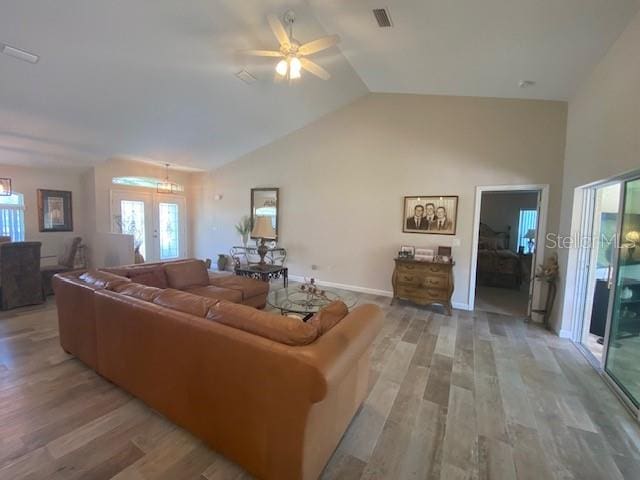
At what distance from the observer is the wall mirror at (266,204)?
6.61 meters

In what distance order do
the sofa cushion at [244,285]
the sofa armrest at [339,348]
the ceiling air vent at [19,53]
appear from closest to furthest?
the sofa armrest at [339,348], the ceiling air vent at [19,53], the sofa cushion at [244,285]

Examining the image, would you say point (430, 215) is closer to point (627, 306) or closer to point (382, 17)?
point (627, 306)

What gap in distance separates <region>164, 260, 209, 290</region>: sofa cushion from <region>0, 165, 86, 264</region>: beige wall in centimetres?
357

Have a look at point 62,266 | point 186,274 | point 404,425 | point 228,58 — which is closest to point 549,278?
point 404,425

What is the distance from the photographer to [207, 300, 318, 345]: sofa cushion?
1479 millimetres

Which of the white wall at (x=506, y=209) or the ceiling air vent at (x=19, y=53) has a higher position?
the ceiling air vent at (x=19, y=53)

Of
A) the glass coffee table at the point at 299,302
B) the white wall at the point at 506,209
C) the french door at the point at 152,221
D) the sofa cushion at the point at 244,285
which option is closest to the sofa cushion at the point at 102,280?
the glass coffee table at the point at 299,302

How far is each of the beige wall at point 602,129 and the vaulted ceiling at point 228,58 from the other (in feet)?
0.68

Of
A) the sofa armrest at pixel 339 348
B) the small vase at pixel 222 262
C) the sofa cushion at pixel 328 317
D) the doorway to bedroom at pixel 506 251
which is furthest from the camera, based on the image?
the small vase at pixel 222 262

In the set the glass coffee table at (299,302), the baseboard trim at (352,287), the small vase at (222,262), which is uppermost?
the glass coffee table at (299,302)

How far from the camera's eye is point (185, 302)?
1949mm

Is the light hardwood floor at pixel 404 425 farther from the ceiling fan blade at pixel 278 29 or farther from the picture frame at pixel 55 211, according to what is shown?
the picture frame at pixel 55 211

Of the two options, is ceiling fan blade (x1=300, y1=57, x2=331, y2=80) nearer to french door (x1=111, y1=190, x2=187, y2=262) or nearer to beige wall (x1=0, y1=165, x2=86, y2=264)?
french door (x1=111, y1=190, x2=187, y2=262)

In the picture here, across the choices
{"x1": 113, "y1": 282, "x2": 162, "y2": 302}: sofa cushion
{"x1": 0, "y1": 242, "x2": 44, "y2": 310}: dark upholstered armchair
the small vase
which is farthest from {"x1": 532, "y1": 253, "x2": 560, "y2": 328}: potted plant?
{"x1": 0, "y1": 242, "x2": 44, "y2": 310}: dark upholstered armchair
